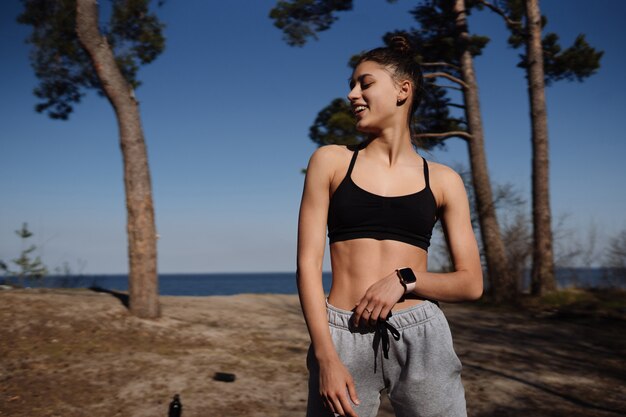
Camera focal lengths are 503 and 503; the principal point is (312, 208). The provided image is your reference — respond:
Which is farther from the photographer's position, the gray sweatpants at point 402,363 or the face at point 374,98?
the face at point 374,98

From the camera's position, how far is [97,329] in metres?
7.35

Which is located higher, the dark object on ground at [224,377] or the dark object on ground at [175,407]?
the dark object on ground at [175,407]

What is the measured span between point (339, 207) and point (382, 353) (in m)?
0.52

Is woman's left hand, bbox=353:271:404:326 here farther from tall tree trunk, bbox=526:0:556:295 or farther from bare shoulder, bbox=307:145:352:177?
tall tree trunk, bbox=526:0:556:295

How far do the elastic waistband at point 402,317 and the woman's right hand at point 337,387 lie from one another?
174 mm

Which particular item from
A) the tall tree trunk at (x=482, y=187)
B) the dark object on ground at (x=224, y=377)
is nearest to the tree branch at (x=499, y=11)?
the tall tree trunk at (x=482, y=187)

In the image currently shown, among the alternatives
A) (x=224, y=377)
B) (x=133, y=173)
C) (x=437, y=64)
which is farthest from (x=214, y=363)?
(x=437, y=64)

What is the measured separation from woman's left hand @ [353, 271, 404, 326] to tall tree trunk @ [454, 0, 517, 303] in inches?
465

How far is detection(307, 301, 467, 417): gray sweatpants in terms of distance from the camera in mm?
1681

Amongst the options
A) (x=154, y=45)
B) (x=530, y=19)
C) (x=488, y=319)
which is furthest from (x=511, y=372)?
(x=154, y=45)

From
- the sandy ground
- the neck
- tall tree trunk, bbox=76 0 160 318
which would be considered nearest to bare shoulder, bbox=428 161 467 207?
the neck

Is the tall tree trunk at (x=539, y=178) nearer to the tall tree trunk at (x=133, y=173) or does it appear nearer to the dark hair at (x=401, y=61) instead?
the tall tree trunk at (x=133, y=173)

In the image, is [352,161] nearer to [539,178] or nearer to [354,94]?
[354,94]

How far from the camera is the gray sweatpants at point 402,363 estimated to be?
5.51 feet
